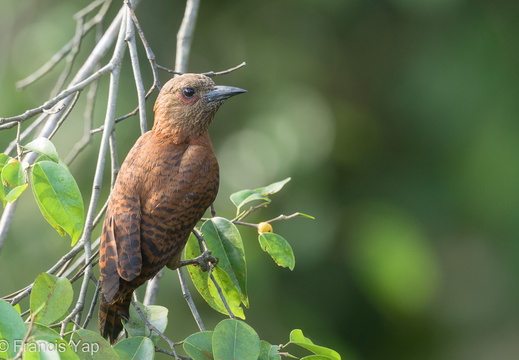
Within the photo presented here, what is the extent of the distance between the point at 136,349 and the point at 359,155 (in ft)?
14.1

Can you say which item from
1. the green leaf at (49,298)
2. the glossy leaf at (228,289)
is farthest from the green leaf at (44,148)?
the glossy leaf at (228,289)

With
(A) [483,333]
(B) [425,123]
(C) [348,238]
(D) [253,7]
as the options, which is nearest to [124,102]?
(D) [253,7]

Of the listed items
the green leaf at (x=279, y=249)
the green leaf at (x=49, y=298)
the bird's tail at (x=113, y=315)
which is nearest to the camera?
the green leaf at (x=49, y=298)

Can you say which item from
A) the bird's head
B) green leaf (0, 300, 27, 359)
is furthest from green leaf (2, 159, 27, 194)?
the bird's head

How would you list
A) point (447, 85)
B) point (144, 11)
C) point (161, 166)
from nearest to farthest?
point (161, 166)
point (144, 11)
point (447, 85)

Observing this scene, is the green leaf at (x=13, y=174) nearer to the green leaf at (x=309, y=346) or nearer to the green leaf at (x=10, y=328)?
the green leaf at (x=10, y=328)

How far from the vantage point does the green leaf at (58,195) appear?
2104 mm

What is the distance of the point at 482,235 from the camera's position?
21.2 feet

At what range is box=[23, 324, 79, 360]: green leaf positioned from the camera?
174 centimetres

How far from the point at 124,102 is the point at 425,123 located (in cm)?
253

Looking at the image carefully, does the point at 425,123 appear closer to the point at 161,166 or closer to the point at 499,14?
the point at 499,14

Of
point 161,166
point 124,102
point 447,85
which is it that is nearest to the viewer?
point 161,166

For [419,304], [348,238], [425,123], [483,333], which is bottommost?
[483,333]

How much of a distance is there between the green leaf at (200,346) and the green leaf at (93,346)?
0.22 metres
